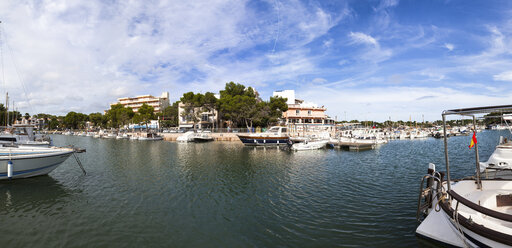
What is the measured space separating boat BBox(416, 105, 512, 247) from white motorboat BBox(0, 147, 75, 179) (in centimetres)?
2374

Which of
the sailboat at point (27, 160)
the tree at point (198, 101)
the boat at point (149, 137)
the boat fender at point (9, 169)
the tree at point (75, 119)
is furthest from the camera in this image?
the tree at point (75, 119)

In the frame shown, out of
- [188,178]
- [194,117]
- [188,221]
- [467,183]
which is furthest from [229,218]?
[194,117]

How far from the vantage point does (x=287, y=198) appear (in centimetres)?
1397

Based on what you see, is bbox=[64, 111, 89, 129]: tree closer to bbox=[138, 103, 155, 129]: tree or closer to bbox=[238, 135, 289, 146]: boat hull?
bbox=[138, 103, 155, 129]: tree

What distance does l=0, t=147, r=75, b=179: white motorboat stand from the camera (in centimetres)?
1573

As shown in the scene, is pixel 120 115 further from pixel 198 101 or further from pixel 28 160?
pixel 28 160

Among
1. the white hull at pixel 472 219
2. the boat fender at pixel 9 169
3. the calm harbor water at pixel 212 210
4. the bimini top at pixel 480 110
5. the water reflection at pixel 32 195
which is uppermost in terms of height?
the bimini top at pixel 480 110

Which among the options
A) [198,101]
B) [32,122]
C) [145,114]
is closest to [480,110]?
[32,122]

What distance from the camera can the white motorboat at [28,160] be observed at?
1573 centimetres

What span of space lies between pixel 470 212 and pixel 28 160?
25587 millimetres

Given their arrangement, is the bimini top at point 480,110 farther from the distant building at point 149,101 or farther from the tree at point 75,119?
the tree at point 75,119

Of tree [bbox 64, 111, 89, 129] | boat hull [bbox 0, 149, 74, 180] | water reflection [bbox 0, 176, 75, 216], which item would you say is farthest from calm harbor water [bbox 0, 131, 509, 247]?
tree [bbox 64, 111, 89, 129]

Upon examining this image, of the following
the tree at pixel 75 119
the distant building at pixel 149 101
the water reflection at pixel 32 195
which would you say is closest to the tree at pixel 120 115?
the distant building at pixel 149 101

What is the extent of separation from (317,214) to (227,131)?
56701mm
